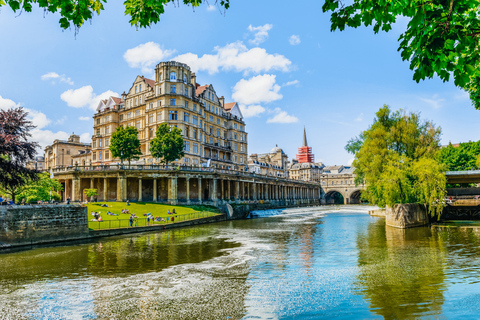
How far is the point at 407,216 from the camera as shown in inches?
1394

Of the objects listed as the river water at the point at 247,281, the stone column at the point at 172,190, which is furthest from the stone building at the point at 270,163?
the river water at the point at 247,281

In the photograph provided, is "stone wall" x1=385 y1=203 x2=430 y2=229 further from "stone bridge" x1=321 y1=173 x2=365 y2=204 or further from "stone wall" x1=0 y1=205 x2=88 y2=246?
"stone bridge" x1=321 y1=173 x2=365 y2=204

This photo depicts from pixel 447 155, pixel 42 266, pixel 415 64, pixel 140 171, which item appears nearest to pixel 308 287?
pixel 415 64

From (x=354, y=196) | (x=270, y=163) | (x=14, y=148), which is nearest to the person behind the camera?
(x=14, y=148)

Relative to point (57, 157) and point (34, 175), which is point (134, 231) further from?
point (57, 157)

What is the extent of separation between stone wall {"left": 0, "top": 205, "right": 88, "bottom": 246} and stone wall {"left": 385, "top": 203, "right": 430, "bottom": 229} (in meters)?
33.2

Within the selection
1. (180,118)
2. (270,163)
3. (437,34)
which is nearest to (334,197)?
(270,163)

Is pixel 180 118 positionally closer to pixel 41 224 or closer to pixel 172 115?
pixel 172 115

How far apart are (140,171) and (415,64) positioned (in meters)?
54.1

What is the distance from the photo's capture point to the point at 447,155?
3174 inches

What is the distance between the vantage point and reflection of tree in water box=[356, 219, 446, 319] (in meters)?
10.7

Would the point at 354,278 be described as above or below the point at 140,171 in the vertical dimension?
below

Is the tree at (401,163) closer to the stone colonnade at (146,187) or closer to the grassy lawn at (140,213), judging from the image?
the grassy lawn at (140,213)

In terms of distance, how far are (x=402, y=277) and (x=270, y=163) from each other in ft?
430
